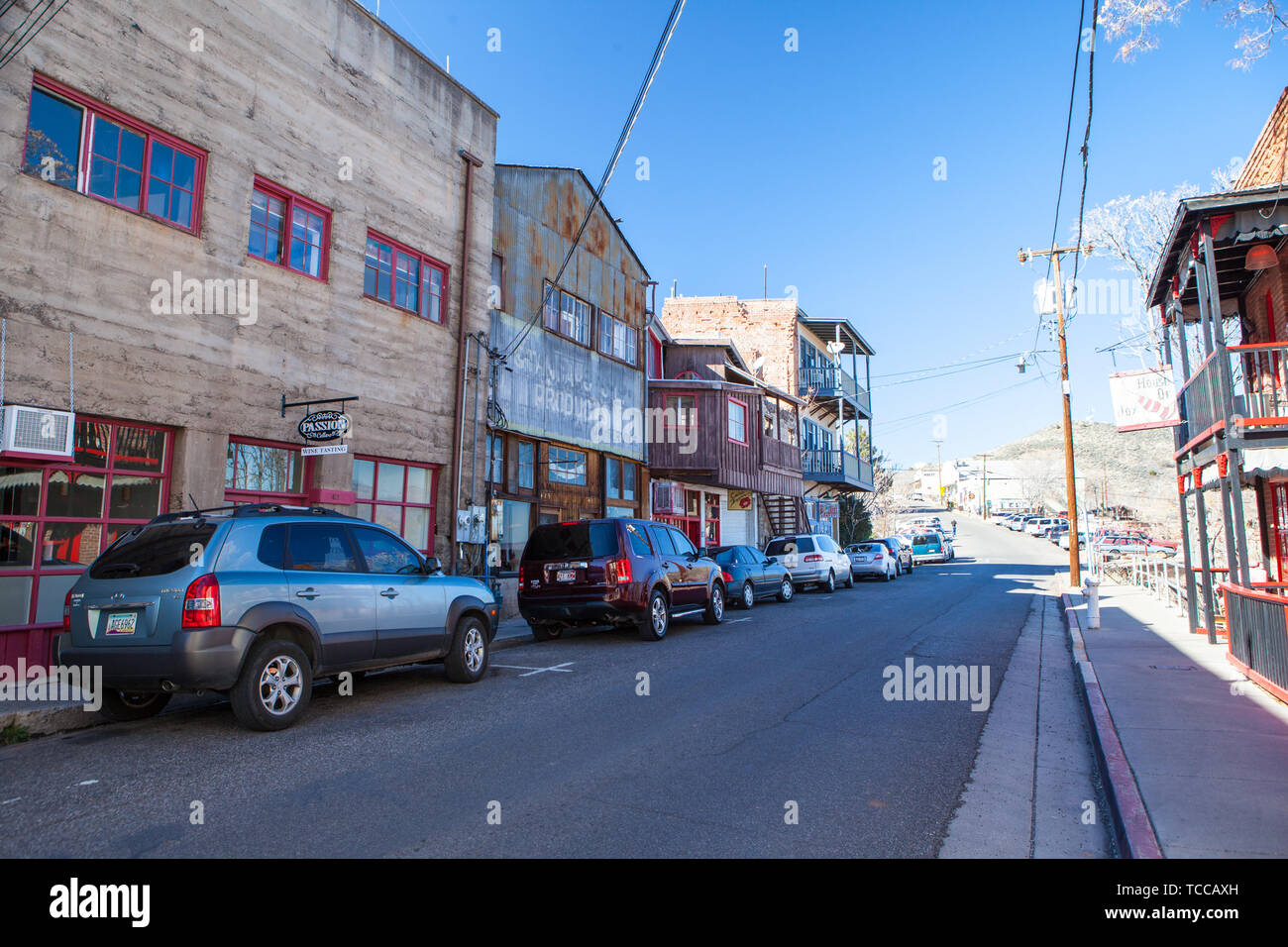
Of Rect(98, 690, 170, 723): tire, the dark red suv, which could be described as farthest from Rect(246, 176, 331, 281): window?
Rect(98, 690, 170, 723): tire

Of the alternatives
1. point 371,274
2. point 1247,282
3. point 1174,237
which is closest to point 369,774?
point 371,274

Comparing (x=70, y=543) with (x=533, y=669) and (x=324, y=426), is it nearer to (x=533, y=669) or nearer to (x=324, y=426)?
(x=324, y=426)

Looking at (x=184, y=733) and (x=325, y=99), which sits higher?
(x=325, y=99)

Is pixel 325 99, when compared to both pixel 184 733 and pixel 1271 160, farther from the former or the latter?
pixel 1271 160

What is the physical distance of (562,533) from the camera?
12469mm

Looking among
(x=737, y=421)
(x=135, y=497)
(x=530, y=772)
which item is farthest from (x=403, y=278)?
(x=737, y=421)

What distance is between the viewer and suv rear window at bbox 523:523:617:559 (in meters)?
12.2

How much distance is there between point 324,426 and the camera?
11000 mm

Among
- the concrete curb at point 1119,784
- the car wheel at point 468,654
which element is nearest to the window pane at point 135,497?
the car wheel at point 468,654

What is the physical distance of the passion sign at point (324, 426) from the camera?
10.8 metres

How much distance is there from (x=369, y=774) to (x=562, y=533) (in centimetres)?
716

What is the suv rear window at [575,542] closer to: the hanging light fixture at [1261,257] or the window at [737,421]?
the hanging light fixture at [1261,257]

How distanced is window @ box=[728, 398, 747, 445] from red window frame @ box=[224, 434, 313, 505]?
14.9m

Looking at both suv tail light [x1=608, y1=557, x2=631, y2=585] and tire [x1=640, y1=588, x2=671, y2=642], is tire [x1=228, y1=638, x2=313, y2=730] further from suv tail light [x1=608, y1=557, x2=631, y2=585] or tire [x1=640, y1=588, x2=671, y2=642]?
tire [x1=640, y1=588, x2=671, y2=642]
